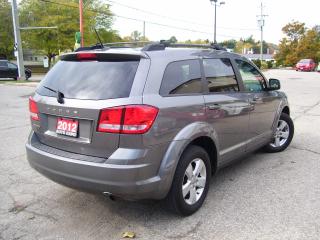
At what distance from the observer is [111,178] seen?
3092mm

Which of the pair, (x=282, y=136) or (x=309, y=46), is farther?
(x=309, y=46)

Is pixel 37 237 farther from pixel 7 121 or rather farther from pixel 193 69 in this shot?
pixel 7 121

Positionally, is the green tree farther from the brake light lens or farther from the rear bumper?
the rear bumper

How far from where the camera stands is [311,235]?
3.28 meters

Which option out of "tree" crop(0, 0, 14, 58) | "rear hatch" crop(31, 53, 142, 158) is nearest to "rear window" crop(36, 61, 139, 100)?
"rear hatch" crop(31, 53, 142, 158)

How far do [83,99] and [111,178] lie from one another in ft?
2.52

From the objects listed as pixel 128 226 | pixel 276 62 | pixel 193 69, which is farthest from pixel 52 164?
pixel 276 62

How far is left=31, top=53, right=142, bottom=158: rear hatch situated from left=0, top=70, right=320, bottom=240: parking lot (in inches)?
30.7

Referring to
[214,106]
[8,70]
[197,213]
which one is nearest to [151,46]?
[214,106]

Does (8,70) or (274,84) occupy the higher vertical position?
(274,84)

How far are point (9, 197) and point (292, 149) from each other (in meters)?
4.58

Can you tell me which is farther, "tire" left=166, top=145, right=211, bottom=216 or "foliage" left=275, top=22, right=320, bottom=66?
"foliage" left=275, top=22, right=320, bottom=66

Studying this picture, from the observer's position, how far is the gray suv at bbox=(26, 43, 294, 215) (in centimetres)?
311

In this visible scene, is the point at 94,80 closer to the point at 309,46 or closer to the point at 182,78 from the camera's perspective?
the point at 182,78
